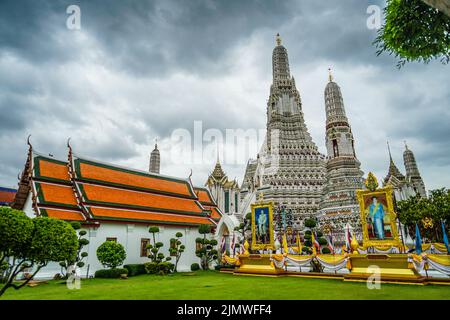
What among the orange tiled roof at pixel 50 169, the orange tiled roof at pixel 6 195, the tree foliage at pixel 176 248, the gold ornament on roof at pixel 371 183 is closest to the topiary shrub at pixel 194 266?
the tree foliage at pixel 176 248

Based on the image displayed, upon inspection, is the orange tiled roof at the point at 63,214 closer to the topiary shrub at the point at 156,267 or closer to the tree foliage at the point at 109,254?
the tree foliage at the point at 109,254

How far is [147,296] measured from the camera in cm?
966

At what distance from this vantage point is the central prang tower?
4575 centimetres

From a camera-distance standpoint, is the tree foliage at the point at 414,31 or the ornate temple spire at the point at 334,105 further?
the ornate temple spire at the point at 334,105

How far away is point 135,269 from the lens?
1845 cm

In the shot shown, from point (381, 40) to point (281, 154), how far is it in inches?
1549

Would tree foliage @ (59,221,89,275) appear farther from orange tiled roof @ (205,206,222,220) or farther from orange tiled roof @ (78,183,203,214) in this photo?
orange tiled roof @ (205,206,222,220)

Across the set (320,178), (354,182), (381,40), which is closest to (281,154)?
(320,178)

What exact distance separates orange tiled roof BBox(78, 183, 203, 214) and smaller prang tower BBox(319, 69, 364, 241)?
64.1ft

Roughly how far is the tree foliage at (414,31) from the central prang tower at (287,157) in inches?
1214

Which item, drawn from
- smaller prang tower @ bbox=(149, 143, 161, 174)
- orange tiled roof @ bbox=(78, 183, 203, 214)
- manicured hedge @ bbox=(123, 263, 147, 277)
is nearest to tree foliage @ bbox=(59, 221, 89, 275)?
manicured hedge @ bbox=(123, 263, 147, 277)

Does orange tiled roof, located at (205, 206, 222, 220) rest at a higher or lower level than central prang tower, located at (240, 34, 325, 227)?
lower

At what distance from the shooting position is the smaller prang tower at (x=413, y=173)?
2444 inches
